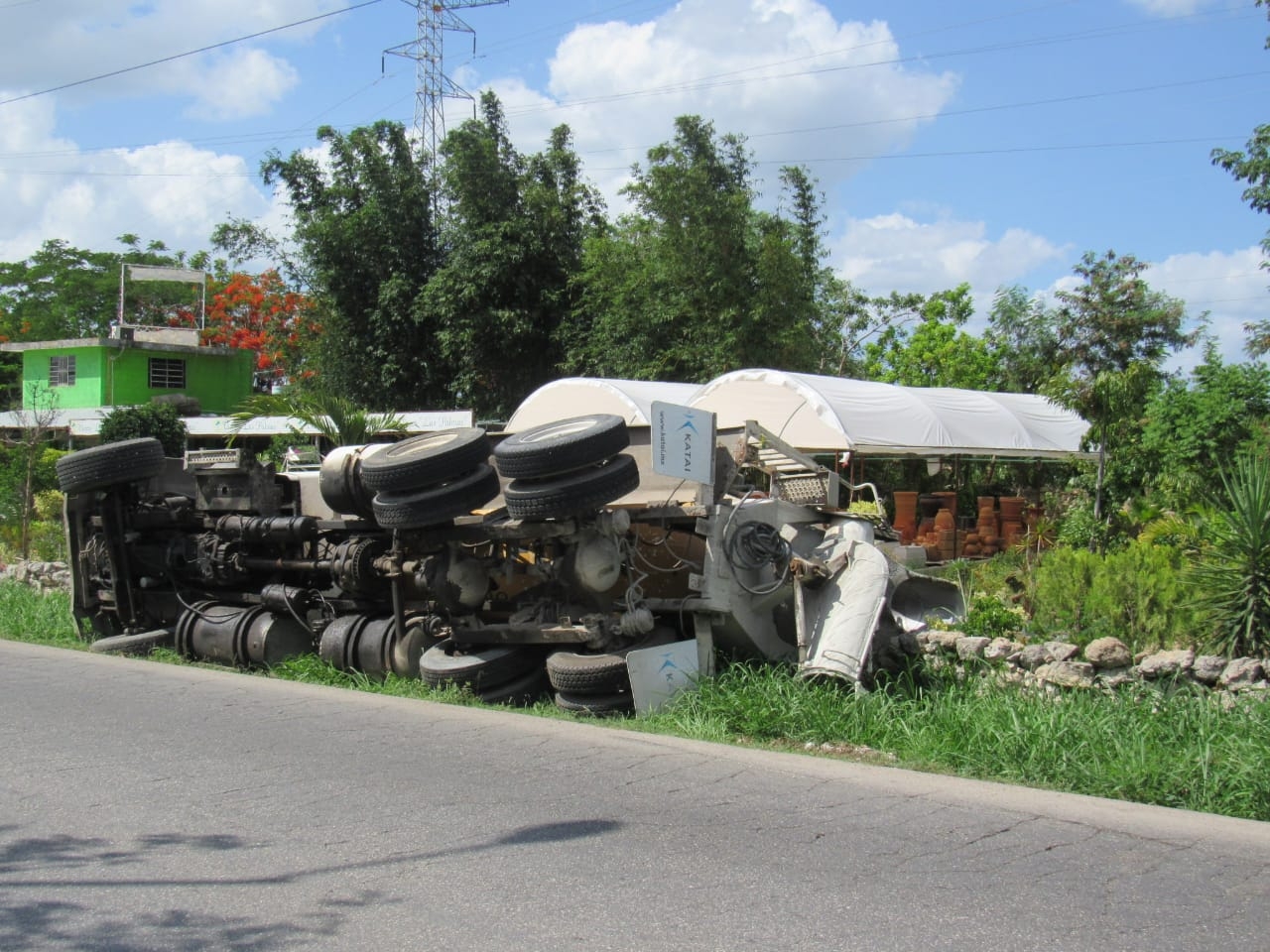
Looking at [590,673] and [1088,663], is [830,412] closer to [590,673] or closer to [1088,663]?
[1088,663]

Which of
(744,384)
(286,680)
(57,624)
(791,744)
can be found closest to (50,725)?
(286,680)

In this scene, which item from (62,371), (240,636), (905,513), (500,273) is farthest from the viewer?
(62,371)

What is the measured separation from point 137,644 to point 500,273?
61.4ft

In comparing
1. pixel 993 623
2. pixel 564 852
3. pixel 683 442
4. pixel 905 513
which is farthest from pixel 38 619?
pixel 905 513

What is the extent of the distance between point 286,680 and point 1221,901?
831cm

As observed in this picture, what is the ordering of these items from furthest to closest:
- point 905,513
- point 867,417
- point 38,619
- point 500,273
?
point 500,273 < point 867,417 < point 905,513 < point 38,619

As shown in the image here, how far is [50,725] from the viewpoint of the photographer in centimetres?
879

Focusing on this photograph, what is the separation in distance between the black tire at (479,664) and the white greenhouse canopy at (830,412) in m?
10.4

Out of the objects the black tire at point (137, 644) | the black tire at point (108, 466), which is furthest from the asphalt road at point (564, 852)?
the black tire at point (108, 466)

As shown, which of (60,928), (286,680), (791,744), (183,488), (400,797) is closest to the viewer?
(60,928)

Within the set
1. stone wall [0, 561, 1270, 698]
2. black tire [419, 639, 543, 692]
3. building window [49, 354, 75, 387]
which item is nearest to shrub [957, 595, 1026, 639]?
stone wall [0, 561, 1270, 698]

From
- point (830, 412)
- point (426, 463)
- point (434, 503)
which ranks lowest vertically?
point (434, 503)

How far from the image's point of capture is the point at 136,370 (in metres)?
42.3

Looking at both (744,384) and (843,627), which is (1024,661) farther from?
(744,384)
